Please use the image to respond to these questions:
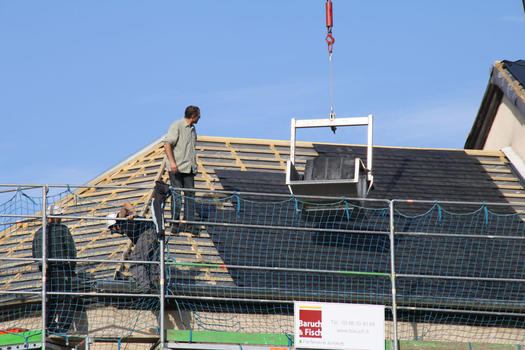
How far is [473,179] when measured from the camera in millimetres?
16375

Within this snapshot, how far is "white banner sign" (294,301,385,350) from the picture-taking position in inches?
447

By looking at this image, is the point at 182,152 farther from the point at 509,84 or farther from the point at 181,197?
the point at 509,84

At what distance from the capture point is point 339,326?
1140cm

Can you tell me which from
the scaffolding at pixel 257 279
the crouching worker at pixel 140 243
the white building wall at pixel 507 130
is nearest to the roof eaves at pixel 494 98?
the white building wall at pixel 507 130

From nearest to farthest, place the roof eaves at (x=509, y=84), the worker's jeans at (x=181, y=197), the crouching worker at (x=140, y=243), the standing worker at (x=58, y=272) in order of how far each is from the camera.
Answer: the standing worker at (x=58, y=272), the crouching worker at (x=140, y=243), the worker's jeans at (x=181, y=197), the roof eaves at (x=509, y=84)

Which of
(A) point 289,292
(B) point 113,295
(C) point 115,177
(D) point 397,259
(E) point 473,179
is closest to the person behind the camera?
(B) point 113,295

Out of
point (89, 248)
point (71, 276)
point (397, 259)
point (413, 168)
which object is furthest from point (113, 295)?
point (413, 168)

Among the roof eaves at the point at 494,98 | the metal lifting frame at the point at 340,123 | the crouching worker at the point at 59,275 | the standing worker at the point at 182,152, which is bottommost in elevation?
the crouching worker at the point at 59,275

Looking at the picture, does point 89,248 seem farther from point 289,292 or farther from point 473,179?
point 473,179

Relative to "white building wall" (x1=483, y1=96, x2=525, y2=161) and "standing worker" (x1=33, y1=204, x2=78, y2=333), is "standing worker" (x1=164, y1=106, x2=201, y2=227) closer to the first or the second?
"standing worker" (x1=33, y1=204, x2=78, y2=333)

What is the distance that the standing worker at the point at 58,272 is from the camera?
1131 centimetres

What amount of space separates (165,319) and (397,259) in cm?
349

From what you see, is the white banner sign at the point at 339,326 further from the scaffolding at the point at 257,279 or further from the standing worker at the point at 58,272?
the standing worker at the point at 58,272

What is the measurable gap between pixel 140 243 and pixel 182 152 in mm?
1558
